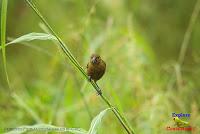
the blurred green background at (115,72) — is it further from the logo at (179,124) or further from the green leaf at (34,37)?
the green leaf at (34,37)

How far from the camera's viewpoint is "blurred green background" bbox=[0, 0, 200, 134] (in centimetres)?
252

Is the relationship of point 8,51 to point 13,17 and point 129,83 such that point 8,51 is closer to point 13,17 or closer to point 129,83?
point 13,17

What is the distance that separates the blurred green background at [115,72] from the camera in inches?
99.3

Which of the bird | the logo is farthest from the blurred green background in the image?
the bird

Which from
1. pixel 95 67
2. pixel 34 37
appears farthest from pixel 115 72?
pixel 34 37

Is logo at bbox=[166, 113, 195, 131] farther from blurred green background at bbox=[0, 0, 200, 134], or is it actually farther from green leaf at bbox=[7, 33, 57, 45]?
green leaf at bbox=[7, 33, 57, 45]

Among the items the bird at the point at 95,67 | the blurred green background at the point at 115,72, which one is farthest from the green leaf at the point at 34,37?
the blurred green background at the point at 115,72

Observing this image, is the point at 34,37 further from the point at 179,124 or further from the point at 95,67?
the point at 179,124

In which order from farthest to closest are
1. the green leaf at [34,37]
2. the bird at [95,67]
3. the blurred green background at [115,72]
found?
the blurred green background at [115,72], the bird at [95,67], the green leaf at [34,37]

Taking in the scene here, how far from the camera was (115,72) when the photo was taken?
2965 millimetres

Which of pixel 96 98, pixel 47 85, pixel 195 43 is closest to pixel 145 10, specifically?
pixel 195 43

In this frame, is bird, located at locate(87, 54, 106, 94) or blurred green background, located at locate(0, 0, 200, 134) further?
blurred green background, located at locate(0, 0, 200, 134)

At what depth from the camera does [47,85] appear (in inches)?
131

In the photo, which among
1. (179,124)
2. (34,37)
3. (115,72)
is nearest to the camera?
(34,37)
